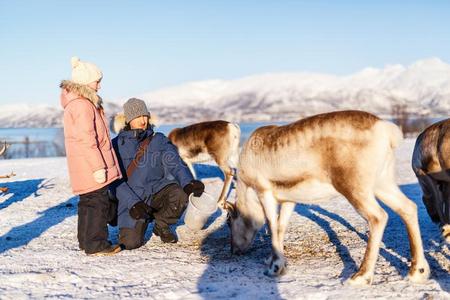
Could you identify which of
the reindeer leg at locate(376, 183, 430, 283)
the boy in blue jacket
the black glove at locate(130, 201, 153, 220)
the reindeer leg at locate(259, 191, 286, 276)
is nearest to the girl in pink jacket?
the black glove at locate(130, 201, 153, 220)

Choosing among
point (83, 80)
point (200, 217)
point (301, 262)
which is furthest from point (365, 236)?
point (83, 80)

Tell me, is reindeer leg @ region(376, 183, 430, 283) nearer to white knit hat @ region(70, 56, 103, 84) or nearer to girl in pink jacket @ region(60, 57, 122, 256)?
girl in pink jacket @ region(60, 57, 122, 256)

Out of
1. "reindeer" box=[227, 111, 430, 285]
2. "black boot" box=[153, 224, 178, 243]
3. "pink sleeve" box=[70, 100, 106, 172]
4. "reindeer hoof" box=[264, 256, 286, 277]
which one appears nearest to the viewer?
"reindeer" box=[227, 111, 430, 285]

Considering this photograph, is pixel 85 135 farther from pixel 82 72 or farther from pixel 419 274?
pixel 419 274

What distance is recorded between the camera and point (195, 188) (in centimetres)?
616

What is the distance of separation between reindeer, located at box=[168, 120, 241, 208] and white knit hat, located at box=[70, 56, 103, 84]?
5.27 metres

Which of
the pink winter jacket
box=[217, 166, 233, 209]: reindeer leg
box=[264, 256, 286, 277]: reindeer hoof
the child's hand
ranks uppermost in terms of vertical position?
the pink winter jacket

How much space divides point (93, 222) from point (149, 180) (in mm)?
995

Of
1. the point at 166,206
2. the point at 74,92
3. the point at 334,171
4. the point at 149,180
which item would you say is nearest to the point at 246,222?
the point at 166,206

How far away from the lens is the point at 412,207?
4801mm

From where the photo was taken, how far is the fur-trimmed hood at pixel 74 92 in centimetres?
571

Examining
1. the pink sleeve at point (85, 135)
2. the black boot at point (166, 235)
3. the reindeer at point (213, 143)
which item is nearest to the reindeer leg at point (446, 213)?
the black boot at point (166, 235)

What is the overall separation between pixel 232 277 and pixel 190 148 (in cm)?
730

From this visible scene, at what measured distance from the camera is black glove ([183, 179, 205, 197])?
616cm
